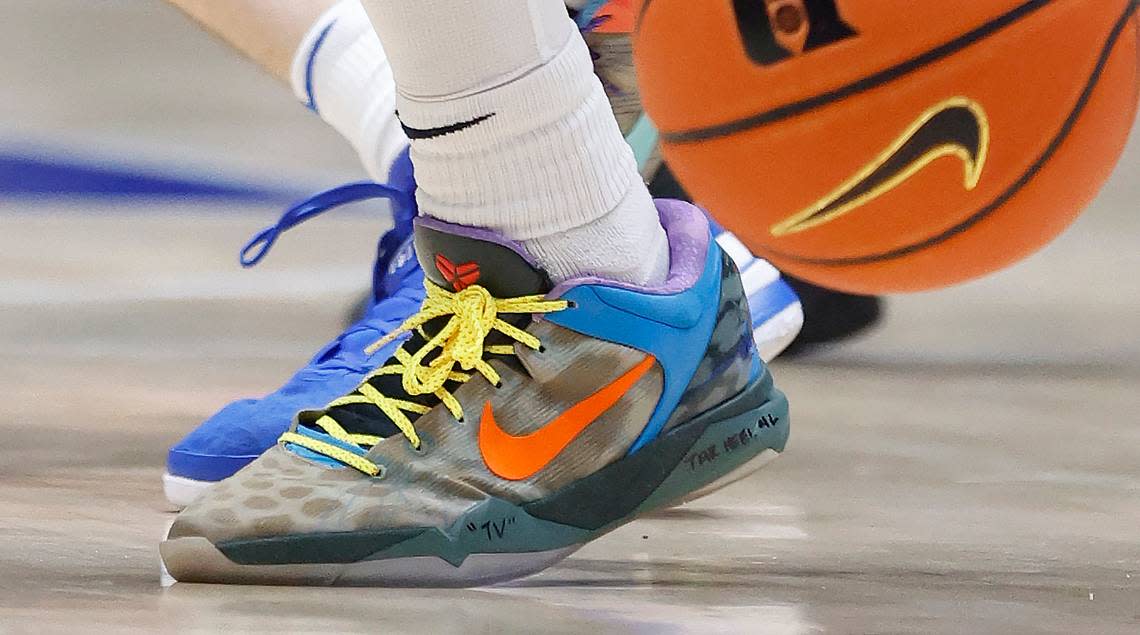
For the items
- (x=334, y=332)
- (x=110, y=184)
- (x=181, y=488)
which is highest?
(x=181, y=488)

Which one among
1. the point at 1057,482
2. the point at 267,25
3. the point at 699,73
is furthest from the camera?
the point at 267,25

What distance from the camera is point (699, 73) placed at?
81cm

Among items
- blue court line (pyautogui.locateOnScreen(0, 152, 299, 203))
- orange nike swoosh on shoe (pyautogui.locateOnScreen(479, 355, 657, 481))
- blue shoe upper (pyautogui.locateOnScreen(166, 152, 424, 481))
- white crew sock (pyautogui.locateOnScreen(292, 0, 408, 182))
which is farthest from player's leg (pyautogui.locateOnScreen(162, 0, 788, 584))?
blue court line (pyautogui.locateOnScreen(0, 152, 299, 203))

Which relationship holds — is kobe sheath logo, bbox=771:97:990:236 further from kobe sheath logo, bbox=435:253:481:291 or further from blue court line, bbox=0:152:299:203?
blue court line, bbox=0:152:299:203

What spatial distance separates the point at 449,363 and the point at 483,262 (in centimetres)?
5

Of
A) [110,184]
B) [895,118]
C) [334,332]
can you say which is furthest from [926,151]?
[110,184]

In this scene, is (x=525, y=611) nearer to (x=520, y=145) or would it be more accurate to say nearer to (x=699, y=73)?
(x=520, y=145)

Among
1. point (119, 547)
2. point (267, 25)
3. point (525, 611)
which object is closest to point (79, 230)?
point (267, 25)

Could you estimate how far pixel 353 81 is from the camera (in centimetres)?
99

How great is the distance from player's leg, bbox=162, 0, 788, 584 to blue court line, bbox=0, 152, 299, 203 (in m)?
1.94

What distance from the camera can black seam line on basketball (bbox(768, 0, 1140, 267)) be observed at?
0.78m

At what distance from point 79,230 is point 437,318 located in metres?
1.95

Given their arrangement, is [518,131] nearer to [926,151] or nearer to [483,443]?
[483,443]

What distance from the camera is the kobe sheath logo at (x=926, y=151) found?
0.76 m
